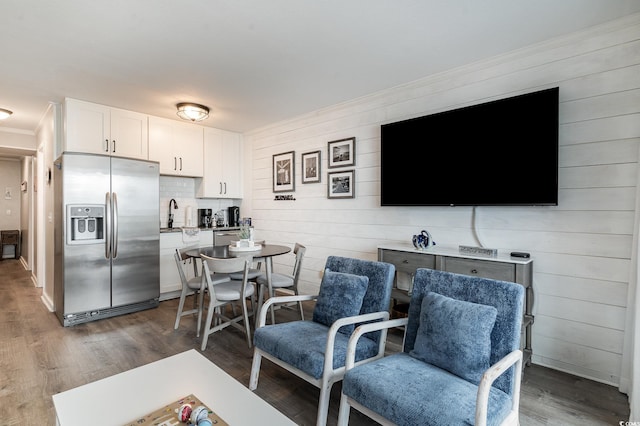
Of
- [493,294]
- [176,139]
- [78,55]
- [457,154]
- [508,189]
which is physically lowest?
[493,294]

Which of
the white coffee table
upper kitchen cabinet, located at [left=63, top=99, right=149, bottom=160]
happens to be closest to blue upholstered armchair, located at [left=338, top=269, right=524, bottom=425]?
the white coffee table

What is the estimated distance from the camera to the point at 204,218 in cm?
535

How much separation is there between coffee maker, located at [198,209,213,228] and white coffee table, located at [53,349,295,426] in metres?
3.66

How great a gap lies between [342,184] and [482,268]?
1.97 meters

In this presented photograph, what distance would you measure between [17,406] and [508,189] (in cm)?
386

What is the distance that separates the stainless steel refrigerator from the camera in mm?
3586

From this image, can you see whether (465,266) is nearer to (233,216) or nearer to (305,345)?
(305,345)

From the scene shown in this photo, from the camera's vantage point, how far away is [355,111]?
12.9 feet

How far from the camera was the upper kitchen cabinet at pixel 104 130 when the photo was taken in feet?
12.6

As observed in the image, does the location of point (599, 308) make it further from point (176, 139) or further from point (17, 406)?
point (176, 139)

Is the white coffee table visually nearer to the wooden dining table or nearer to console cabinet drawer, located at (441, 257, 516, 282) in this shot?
the wooden dining table

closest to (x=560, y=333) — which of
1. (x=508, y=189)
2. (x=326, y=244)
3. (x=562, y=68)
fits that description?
(x=508, y=189)

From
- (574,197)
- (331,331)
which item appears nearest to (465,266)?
(574,197)

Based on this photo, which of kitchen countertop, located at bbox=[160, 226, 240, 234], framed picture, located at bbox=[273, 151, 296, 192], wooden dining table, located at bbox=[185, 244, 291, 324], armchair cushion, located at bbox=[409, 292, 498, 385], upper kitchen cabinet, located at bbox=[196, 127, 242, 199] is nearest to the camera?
armchair cushion, located at bbox=[409, 292, 498, 385]
